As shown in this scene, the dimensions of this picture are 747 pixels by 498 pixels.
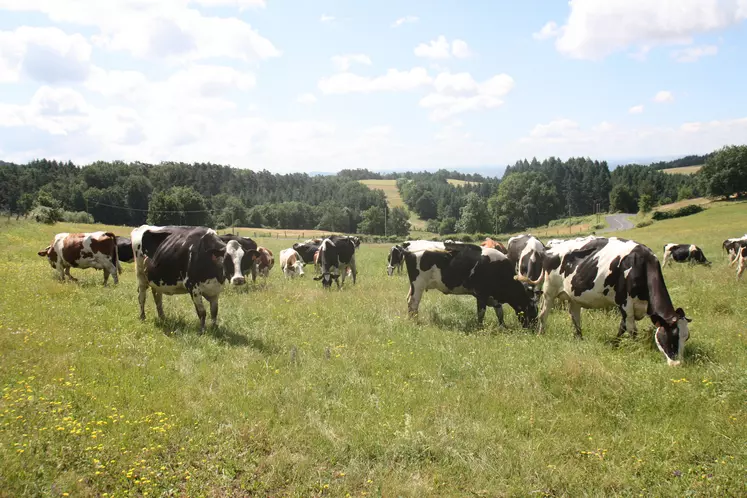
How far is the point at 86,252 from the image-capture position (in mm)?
18438

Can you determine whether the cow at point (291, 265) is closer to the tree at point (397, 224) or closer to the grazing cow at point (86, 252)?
the grazing cow at point (86, 252)

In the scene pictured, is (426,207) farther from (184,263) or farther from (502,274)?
(184,263)

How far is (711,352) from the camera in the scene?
30.1 feet

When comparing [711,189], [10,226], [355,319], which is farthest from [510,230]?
[355,319]

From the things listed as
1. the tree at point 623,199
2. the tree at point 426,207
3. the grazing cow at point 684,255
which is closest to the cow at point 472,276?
the grazing cow at point 684,255

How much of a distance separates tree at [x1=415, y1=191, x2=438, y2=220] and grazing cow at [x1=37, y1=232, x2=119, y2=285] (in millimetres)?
146708

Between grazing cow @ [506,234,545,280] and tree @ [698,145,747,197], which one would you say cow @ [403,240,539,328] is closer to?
grazing cow @ [506,234,545,280]

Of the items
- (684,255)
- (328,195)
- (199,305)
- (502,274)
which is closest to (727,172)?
(684,255)

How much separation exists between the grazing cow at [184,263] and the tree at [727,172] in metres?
107

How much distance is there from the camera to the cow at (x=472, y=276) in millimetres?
13086

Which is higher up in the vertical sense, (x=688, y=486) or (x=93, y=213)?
(x=93, y=213)

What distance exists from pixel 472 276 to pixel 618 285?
3888 millimetres

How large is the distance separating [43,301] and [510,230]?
5143 inches

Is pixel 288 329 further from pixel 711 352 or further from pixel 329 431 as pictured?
pixel 711 352
